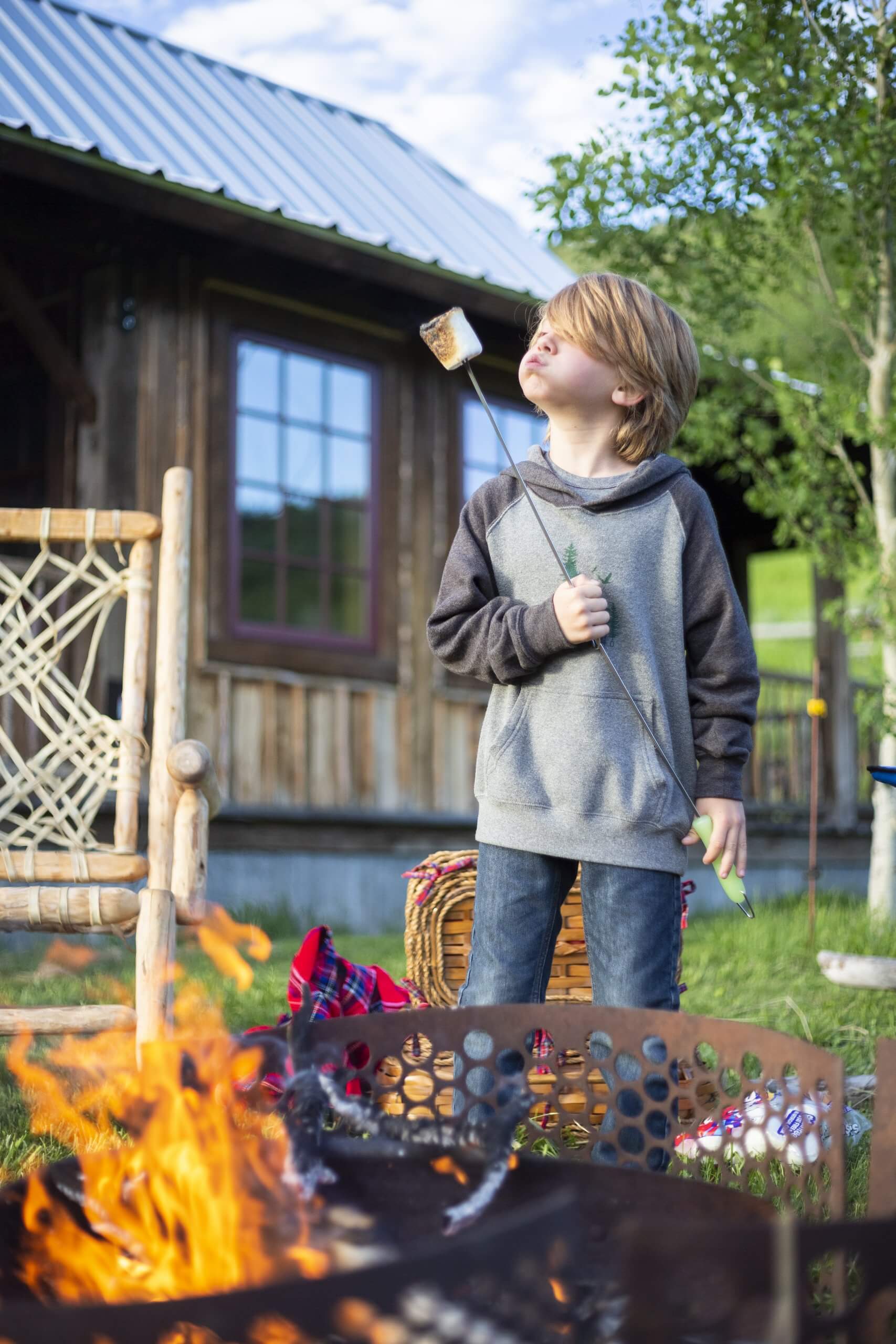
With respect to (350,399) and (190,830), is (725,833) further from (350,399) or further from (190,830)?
(350,399)

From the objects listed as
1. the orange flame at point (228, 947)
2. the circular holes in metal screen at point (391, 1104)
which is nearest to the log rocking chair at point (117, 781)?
the orange flame at point (228, 947)

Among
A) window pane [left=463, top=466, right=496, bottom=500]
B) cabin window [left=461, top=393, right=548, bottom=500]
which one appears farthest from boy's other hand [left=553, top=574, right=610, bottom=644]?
window pane [left=463, top=466, right=496, bottom=500]

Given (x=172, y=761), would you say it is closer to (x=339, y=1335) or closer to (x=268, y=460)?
(x=339, y=1335)

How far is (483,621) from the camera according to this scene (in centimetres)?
196

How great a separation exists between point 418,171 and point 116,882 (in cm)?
689

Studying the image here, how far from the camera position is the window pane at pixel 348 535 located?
22.0 feet

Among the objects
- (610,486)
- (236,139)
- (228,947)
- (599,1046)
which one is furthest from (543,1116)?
(236,139)

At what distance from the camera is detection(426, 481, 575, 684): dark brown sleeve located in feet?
6.12

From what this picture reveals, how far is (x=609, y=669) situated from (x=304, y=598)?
15.6 ft

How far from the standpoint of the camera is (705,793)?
190 cm

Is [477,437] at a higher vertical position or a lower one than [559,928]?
higher

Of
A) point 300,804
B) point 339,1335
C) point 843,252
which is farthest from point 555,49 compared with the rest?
point 339,1335

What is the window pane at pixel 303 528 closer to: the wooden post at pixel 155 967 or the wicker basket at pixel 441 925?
the wicker basket at pixel 441 925

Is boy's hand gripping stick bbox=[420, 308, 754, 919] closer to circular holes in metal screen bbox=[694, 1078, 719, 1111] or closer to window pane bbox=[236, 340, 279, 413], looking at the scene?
circular holes in metal screen bbox=[694, 1078, 719, 1111]
